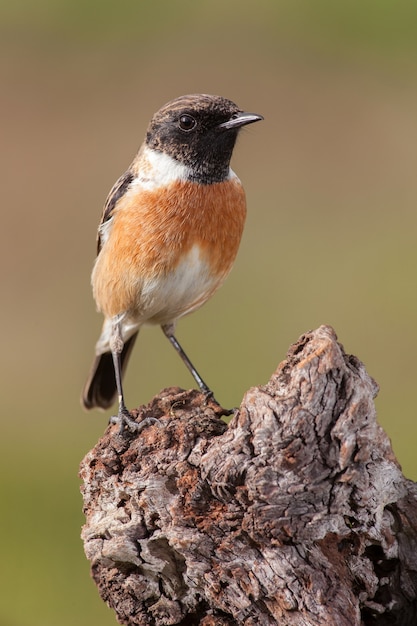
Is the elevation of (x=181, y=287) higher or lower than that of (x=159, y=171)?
lower

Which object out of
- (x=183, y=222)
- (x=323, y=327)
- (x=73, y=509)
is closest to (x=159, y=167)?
(x=183, y=222)

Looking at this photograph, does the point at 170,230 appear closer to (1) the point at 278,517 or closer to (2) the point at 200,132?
(2) the point at 200,132

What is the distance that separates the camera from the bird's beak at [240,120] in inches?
184

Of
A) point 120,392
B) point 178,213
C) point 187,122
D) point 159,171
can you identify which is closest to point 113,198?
point 159,171

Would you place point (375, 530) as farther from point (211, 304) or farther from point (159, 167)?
point (211, 304)

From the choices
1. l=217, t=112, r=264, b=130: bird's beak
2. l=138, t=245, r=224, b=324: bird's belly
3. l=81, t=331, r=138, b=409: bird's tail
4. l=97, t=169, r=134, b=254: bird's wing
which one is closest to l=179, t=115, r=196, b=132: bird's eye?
l=217, t=112, r=264, b=130: bird's beak

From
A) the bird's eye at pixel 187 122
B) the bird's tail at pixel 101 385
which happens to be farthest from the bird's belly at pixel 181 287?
the bird's tail at pixel 101 385

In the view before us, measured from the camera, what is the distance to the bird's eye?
15.8 feet

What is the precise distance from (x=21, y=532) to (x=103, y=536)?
3.75m

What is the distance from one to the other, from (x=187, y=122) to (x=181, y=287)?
86 cm

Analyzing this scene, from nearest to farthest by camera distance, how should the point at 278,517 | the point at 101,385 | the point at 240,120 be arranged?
1. the point at 278,517
2. the point at 240,120
3. the point at 101,385

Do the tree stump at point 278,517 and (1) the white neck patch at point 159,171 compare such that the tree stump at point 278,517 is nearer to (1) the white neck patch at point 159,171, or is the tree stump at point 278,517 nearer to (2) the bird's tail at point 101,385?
(1) the white neck patch at point 159,171

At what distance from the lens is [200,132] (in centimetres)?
486

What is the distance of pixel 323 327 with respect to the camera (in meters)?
3.60
